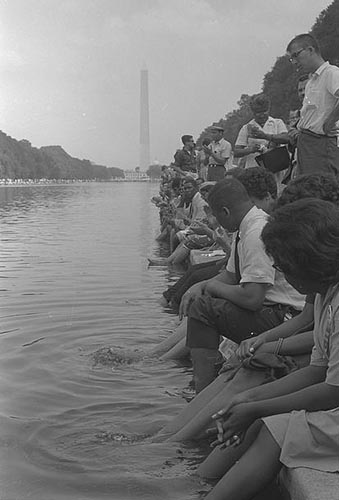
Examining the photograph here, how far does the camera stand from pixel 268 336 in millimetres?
4113

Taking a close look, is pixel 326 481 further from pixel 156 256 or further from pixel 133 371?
pixel 156 256

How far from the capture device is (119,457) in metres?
4.42

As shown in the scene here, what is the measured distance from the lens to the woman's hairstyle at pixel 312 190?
12.6 feet

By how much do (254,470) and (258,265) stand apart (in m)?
1.69

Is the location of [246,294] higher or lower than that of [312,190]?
lower

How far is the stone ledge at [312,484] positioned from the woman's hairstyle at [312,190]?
1.32 m

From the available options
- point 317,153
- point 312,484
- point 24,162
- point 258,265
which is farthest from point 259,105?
point 24,162

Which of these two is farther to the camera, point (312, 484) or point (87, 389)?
point (87, 389)

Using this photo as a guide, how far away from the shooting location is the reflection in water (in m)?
4.17

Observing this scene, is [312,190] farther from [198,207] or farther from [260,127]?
[198,207]

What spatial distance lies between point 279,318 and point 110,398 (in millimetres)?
1648

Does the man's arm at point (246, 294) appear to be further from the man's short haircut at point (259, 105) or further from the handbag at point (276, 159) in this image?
the man's short haircut at point (259, 105)

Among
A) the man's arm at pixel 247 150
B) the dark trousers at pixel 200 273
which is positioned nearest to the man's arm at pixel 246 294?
the dark trousers at pixel 200 273

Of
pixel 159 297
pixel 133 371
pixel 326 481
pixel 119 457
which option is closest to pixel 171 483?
pixel 119 457
